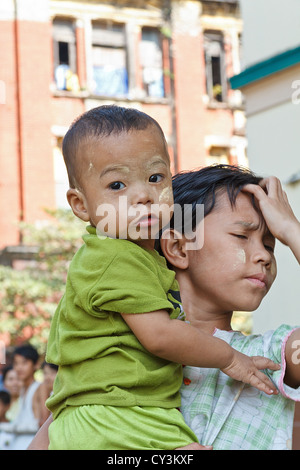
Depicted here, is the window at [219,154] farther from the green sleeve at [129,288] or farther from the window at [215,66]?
the green sleeve at [129,288]

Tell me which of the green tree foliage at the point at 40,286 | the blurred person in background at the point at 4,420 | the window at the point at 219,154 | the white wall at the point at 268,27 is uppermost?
the window at the point at 219,154

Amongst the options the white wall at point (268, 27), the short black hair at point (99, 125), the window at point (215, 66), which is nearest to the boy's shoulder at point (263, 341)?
the short black hair at point (99, 125)

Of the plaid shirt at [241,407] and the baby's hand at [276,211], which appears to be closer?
the plaid shirt at [241,407]

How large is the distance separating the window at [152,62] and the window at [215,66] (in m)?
1.18

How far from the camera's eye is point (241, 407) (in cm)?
190

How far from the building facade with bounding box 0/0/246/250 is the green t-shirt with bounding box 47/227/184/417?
14.5 metres

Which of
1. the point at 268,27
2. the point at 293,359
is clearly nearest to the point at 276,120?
the point at 268,27

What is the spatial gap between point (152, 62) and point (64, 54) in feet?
6.55

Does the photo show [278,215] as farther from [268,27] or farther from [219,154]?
[219,154]

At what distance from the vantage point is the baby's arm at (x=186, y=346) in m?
1.71

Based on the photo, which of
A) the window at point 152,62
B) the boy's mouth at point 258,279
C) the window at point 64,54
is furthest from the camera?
the window at point 152,62

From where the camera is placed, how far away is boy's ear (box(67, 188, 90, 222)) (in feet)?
6.05

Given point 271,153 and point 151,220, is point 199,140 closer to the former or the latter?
point 271,153
